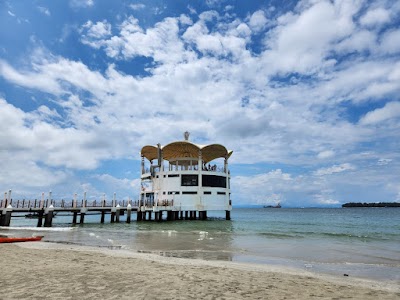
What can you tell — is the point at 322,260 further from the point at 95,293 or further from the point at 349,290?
the point at 95,293

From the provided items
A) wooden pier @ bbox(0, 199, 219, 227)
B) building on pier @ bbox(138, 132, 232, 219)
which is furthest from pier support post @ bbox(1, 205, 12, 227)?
building on pier @ bbox(138, 132, 232, 219)

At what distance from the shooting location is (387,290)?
8719 mm

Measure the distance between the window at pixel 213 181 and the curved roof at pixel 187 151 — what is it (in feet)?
15.2

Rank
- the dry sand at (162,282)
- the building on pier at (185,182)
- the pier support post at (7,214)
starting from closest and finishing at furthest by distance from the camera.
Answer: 1. the dry sand at (162,282)
2. the pier support post at (7,214)
3. the building on pier at (185,182)

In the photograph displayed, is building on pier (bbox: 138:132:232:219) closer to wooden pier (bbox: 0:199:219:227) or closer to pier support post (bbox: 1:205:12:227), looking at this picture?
wooden pier (bbox: 0:199:219:227)

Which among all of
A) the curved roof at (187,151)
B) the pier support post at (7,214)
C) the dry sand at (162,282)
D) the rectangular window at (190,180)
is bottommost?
the dry sand at (162,282)

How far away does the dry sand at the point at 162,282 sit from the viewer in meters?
7.18

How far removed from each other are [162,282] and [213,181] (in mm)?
41248

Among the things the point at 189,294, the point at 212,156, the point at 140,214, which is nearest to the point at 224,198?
the point at 212,156

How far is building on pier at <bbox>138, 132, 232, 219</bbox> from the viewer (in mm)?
48000

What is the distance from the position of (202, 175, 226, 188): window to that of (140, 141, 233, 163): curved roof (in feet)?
15.2

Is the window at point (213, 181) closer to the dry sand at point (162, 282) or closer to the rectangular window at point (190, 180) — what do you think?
the rectangular window at point (190, 180)

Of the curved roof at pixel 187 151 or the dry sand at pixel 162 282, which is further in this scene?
the curved roof at pixel 187 151

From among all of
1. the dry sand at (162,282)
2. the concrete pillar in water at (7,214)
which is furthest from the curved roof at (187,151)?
the dry sand at (162,282)
